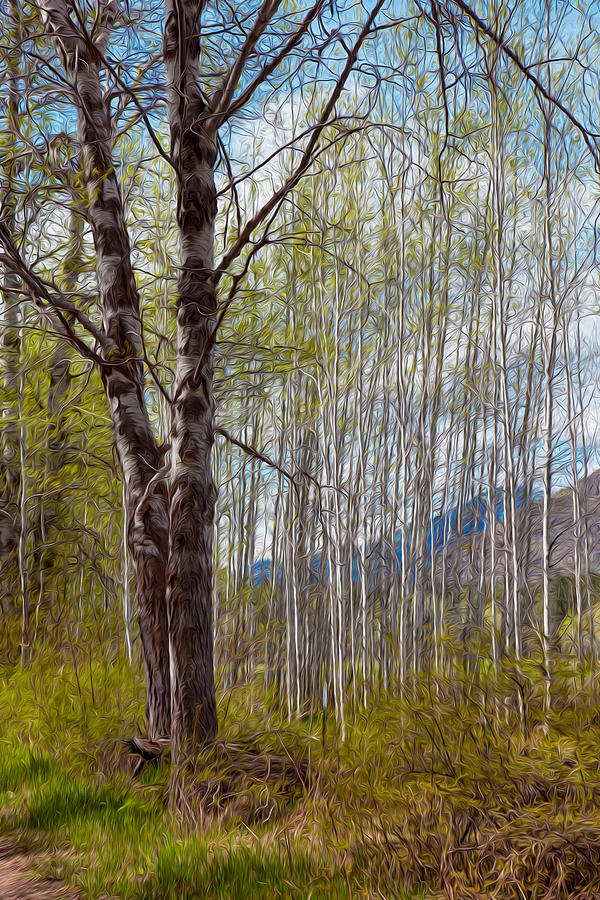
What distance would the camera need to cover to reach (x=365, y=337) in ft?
21.8

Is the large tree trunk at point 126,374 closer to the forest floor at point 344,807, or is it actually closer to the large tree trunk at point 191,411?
the large tree trunk at point 191,411

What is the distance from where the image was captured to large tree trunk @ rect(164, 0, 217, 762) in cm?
326

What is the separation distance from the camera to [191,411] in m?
3.39

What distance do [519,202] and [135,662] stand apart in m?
5.29

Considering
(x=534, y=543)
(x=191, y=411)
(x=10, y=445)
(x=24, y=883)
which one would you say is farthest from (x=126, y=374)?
(x=534, y=543)

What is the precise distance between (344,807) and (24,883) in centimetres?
123

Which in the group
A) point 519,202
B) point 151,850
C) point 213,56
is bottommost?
point 151,850

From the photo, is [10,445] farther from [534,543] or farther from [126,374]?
[534,543]

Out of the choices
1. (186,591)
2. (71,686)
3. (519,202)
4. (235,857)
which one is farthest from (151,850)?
(519,202)

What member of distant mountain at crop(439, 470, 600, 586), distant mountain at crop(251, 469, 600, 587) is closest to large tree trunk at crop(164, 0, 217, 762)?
distant mountain at crop(439, 470, 600, 586)

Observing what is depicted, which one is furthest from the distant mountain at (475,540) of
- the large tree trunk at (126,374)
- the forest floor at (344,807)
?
the forest floor at (344,807)

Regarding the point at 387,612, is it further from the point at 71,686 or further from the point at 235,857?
the point at 235,857

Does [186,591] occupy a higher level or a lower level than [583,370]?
lower

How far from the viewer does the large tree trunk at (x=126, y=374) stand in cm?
379
